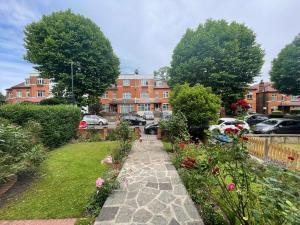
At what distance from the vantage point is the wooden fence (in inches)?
283

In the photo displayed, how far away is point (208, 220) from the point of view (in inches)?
156

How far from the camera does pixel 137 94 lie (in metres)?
45.0

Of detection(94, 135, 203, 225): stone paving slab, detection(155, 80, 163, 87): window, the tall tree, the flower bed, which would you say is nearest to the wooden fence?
the flower bed

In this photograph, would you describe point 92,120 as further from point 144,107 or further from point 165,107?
point 165,107

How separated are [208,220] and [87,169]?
513 cm

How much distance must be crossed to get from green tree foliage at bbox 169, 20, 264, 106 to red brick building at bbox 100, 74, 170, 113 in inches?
944

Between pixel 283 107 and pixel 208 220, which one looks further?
pixel 283 107

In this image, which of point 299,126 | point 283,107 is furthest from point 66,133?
point 283,107

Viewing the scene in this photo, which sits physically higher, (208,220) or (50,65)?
(50,65)

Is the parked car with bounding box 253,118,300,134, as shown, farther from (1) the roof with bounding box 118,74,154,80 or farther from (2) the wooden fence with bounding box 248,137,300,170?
(1) the roof with bounding box 118,74,154,80

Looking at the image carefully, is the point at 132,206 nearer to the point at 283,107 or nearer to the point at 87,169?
the point at 87,169

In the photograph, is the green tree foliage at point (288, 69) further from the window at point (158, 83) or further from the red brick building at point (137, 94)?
the window at point (158, 83)

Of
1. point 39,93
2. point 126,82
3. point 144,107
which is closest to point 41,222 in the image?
Result: point 144,107

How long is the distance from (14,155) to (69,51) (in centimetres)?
1570
